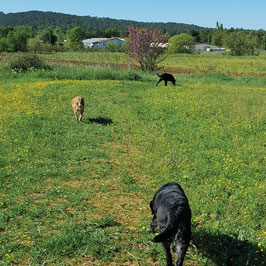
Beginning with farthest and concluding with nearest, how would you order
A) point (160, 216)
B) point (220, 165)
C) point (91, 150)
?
point (91, 150), point (220, 165), point (160, 216)

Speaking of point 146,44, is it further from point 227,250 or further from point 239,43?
point 239,43

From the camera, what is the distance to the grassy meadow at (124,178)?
4.63 meters

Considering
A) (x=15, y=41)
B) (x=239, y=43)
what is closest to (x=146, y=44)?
(x=239, y=43)

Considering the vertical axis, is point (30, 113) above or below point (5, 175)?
above

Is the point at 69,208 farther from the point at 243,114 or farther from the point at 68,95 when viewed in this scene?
the point at 68,95

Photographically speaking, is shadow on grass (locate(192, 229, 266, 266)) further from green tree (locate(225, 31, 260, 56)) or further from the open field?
green tree (locate(225, 31, 260, 56))

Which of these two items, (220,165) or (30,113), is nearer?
(220,165)

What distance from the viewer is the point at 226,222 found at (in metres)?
5.34

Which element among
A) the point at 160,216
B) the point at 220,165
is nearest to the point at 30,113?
the point at 220,165

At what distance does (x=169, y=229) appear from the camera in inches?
147

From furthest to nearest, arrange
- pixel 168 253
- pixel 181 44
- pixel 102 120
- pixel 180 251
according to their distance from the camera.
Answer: pixel 181 44
pixel 102 120
pixel 168 253
pixel 180 251

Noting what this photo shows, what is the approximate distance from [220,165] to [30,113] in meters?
9.21

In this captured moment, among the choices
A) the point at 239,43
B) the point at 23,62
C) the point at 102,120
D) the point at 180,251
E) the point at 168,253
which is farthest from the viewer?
the point at 239,43

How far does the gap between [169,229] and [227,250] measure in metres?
1.47
